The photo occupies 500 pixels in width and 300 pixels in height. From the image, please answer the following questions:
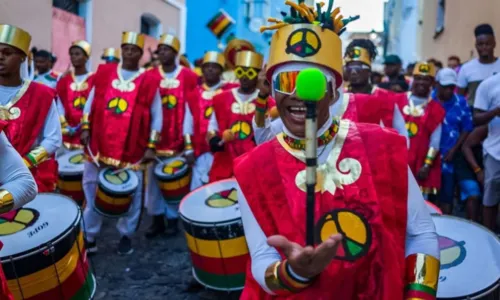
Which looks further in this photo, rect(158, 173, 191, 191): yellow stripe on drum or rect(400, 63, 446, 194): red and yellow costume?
rect(158, 173, 191, 191): yellow stripe on drum

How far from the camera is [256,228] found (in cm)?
241

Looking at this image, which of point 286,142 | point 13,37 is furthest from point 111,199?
point 286,142

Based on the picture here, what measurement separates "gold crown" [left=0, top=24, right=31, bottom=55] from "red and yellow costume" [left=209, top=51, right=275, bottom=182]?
88.3 inches

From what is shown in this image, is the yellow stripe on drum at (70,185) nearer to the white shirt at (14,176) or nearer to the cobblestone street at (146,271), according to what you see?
the cobblestone street at (146,271)

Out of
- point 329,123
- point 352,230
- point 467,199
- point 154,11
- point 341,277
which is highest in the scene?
point 154,11

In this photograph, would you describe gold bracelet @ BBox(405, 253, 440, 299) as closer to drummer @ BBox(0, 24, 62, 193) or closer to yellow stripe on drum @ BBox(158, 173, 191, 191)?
drummer @ BBox(0, 24, 62, 193)

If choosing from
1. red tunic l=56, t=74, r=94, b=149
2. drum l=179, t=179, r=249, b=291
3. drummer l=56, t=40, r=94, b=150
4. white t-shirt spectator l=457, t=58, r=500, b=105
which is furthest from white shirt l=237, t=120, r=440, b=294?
red tunic l=56, t=74, r=94, b=149

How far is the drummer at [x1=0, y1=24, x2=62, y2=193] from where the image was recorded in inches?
184

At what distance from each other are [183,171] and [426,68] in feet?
10.6

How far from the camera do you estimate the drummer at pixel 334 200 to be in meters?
2.27

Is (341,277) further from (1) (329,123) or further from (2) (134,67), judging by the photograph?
(2) (134,67)

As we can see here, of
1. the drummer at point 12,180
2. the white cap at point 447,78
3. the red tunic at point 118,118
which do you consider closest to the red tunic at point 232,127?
the red tunic at point 118,118

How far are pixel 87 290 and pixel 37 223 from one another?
0.56 metres

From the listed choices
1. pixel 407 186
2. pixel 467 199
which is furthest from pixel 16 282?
pixel 467 199
